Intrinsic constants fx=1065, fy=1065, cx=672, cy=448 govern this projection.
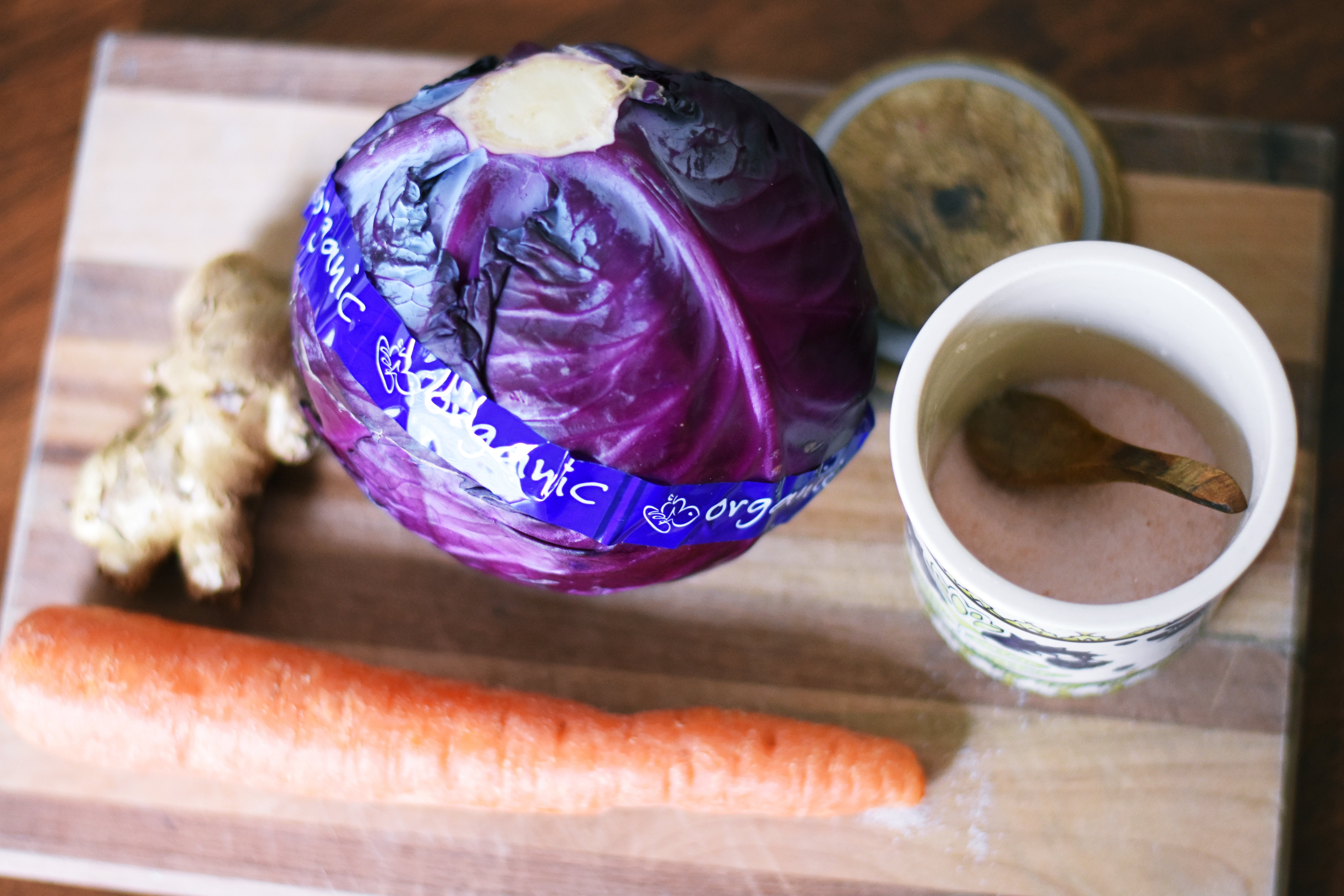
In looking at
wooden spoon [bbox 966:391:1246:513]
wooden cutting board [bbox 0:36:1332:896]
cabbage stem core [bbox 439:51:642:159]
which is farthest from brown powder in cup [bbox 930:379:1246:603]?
cabbage stem core [bbox 439:51:642:159]

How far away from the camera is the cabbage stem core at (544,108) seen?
76cm

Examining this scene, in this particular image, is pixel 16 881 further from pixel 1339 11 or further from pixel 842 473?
pixel 1339 11

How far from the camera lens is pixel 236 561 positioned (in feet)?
3.43

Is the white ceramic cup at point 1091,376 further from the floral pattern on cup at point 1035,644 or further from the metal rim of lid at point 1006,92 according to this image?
the metal rim of lid at point 1006,92

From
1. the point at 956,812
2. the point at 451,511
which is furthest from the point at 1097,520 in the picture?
the point at 451,511

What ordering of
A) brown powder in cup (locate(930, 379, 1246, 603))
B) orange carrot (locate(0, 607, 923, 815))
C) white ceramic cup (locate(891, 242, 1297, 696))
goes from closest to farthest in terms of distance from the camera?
Result: 1. white ceramic cup (locate(891, 242, 1297, 696))
2. brown powder in cup (locate(930, 379, 1246, 603))
3. orange carrot (locate(0, 607, 923, 815))

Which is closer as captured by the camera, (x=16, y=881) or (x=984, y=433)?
(x=984, y=433)

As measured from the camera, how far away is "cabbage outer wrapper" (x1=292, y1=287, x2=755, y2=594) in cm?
83

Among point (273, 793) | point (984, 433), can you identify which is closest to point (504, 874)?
point (273, 793)

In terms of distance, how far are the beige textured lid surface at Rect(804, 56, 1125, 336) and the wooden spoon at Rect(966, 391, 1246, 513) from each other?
0.42 ft

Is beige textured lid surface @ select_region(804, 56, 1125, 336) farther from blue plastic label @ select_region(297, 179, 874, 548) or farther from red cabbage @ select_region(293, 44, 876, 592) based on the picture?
blue plastic label @ select_region(297, 179, 874, 548)

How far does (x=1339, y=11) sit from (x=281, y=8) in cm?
135

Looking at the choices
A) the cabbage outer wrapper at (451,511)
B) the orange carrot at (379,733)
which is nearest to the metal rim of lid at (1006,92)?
the cabbage outer wrapper at (451,511)

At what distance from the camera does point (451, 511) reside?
0.86 meters
